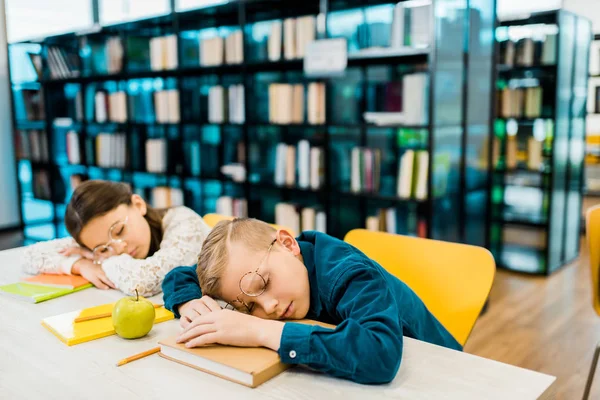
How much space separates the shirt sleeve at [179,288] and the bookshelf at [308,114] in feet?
6.77

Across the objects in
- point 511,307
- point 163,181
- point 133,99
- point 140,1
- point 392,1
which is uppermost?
point 140,1

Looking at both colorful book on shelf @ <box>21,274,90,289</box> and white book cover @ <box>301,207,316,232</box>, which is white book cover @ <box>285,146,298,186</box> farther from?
colorful book on shelf @ <box>21,274,90,289</box>

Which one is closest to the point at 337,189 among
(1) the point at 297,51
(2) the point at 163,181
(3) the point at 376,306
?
(1) the point at 297,51

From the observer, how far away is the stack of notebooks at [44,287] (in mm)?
1490

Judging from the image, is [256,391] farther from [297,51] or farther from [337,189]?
[297,51]

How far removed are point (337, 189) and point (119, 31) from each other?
2.69 meters

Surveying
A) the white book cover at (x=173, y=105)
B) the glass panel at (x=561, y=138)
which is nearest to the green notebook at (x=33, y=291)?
the white book cover at (x=173, y=105)

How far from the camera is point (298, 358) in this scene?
98 centimetres

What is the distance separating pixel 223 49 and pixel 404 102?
61.1 inches

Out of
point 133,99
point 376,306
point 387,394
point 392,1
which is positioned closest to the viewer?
point 387,394

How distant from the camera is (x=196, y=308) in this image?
123 centimetres

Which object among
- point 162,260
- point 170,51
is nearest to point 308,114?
point 170,51

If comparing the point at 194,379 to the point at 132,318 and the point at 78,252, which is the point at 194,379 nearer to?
the point at 132,318

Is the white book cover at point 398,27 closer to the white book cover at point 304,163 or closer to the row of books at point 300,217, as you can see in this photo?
the white book cover at point 304,163
